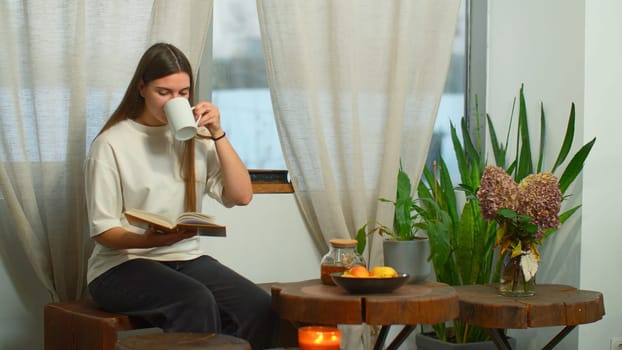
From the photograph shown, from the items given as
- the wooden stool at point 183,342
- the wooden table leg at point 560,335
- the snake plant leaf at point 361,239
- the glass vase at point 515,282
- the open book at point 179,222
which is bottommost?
the wooden table leg at point 560,335

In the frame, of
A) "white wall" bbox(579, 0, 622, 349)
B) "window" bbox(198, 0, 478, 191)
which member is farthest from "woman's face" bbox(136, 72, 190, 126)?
"white wall" bbox(579, 0, 622, 349)

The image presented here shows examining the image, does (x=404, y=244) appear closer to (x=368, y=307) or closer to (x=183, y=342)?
(x=368, y=307)

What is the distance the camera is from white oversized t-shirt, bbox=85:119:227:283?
96.5 inches

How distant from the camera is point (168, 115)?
2.37 m

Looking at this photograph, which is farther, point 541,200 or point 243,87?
point 243,87

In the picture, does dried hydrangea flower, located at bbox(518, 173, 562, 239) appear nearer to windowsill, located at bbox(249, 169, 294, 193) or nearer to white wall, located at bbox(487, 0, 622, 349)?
white wall, located at bbox(487, 0, 622, 349)

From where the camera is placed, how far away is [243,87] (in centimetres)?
323

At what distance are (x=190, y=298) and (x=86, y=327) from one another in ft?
1.12

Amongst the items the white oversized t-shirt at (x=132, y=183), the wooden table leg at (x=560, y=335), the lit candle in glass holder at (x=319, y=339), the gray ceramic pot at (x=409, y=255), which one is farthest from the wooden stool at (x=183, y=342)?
the wooden table leg at (x=560, y=335)

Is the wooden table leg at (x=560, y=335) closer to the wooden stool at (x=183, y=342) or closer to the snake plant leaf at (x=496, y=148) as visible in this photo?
the snake plant leaf at (x=496, y=148)

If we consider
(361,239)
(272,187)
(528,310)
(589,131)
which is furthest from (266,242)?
(589,131)

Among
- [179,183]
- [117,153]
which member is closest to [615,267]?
[179,183]

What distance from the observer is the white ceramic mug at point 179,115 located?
7.67ft

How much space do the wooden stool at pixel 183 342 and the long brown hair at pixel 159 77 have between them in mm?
555
